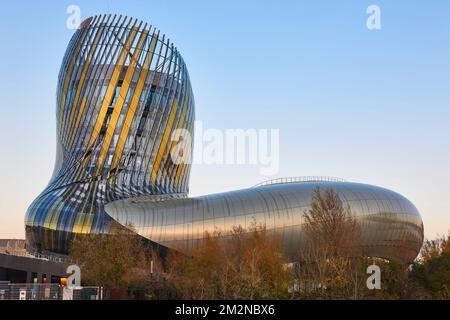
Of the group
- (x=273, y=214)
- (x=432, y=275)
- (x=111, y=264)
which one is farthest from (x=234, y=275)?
(x=432, y=275)

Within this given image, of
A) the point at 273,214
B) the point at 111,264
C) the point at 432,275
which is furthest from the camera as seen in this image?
the point at 273,214

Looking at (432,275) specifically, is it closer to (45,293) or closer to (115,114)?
(45,293)

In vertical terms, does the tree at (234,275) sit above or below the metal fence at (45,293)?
above

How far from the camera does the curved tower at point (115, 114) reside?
217 feet

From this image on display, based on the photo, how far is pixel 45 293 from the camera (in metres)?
31.8

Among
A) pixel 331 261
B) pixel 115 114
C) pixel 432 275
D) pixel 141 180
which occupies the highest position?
pixel 115 114

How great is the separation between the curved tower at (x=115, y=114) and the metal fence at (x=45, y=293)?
28764mm

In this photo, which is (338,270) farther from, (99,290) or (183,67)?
(183,67)

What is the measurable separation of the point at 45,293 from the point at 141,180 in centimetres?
3676

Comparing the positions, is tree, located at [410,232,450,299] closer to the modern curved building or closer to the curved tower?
the modern curved building

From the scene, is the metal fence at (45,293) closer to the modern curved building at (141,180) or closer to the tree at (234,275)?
the tree at (234,275)

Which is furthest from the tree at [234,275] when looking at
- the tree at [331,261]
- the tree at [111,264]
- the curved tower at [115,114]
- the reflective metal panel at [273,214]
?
the curved tower at [115,114]

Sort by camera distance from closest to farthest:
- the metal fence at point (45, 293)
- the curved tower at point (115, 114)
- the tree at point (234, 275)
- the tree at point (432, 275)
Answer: the metal fence at point (45, 293) < the tree at point (234, 275) < the tree at point (432, 275) < the curved tower at point (115, 114)
